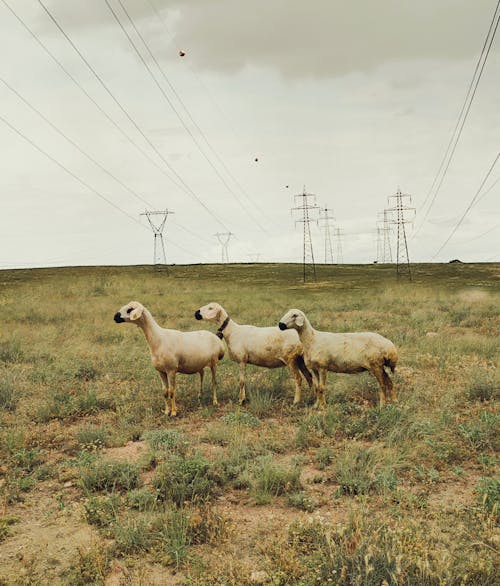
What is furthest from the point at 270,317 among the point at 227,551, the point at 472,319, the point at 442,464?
the point at 227,551

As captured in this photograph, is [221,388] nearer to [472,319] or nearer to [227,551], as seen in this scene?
[227,551]

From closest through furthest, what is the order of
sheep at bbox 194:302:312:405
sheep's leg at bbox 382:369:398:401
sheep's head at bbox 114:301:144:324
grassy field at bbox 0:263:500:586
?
grassy field at bbox 0:263:500:586 → sheep's head at bbox 114:301:144:324 → sheep's leg at bbox 382:369:398:401 → sheep at bbox 194:302:312:405

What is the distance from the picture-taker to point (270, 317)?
2675 centimetres

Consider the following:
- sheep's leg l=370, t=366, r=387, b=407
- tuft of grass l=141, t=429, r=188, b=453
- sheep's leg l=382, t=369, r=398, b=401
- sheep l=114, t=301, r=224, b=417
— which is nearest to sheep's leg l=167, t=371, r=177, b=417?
sheep l=114, t=301, r=224, b=417

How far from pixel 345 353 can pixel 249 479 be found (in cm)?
398

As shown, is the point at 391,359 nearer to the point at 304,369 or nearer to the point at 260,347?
the point at 304,369

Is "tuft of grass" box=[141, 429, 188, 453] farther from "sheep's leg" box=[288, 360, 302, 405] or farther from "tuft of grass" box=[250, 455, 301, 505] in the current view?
"sheep's leg" box=[288, 360, 302, 405]

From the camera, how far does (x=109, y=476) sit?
690 centimetres

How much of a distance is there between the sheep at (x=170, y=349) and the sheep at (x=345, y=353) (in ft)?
6.59

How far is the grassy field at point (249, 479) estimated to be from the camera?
4.77m

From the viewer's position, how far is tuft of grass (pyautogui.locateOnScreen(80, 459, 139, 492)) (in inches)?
266

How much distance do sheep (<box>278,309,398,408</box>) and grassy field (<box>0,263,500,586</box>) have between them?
653mm

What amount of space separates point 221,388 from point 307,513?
6.19 metres

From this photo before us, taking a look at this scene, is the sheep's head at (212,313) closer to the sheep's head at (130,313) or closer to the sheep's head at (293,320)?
the sheep's head at (130,313)
